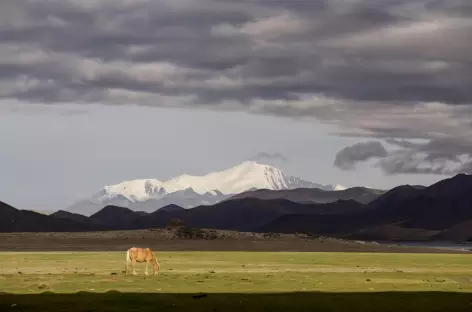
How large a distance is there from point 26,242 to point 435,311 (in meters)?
138

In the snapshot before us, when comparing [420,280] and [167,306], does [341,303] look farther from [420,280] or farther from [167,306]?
[420,280]

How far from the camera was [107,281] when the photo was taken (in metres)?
46.2

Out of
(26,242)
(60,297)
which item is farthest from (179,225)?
(60,297)

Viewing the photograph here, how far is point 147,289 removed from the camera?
1583 inches

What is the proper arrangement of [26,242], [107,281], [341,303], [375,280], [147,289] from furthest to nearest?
[26,242]
[375,280]
[107,281]
[147,289]
[341,303]

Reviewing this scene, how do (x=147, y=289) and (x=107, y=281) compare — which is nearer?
(x=147, y=289)

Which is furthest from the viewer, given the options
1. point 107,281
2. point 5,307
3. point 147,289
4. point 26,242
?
point 26,242

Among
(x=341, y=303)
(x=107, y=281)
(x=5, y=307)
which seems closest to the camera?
(x=5, y=307)

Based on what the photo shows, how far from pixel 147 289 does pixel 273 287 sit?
5963 millimetres

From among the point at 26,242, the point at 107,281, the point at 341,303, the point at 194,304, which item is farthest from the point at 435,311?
the point at 26,242

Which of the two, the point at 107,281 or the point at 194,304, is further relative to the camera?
the point at 107,281

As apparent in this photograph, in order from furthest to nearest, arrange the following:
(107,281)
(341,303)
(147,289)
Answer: (107,281)
(147,289)
(341,303)

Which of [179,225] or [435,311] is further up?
[179,225]

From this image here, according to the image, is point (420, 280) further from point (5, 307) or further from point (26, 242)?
point (26, 242)
